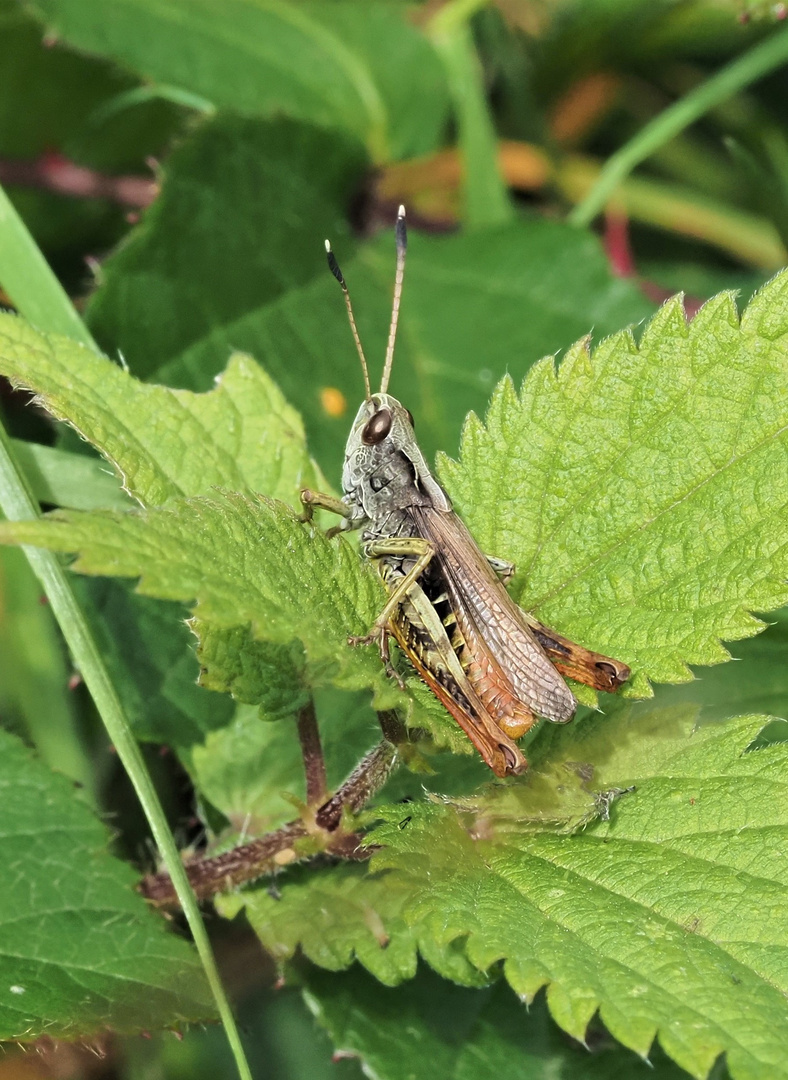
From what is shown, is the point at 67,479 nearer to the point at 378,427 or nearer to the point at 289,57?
the point at 378,427

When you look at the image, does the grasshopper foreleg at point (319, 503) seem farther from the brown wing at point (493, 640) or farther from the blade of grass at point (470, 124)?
the blade of grass at point (470, 124)

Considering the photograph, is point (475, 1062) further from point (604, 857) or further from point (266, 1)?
point (266, 1)

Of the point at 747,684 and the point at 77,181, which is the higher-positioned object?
the point at 77,181

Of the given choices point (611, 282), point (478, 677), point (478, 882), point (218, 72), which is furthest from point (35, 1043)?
point (218, 72)

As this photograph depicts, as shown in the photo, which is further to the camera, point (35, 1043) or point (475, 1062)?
point (475, 1062)

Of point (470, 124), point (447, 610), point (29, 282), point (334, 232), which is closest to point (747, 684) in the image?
point (447, 610)

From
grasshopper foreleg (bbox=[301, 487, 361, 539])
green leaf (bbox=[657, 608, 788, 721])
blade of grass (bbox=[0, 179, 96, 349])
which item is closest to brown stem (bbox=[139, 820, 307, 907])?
grasshopper foreleg (bbox=[301, 487, 361, 539])
